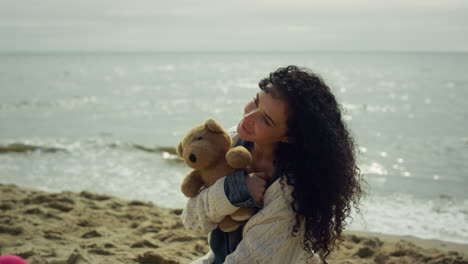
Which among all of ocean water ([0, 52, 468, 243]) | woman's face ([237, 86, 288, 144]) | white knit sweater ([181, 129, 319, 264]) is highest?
woman's face ([237, 86, 288, 144])

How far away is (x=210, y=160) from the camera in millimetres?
2242

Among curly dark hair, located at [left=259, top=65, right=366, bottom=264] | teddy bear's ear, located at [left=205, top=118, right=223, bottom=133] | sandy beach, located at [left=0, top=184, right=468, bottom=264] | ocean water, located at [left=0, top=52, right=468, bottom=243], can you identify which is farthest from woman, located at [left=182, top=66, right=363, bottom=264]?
sandy beach, located at [left=0, top=184, right=468, bottom=264]

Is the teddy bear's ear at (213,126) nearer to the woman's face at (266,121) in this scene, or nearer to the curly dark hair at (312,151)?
the woman's face at (266,121)

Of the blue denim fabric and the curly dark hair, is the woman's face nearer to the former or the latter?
the curly dark hair

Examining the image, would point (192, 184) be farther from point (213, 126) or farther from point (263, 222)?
point (263, 222)

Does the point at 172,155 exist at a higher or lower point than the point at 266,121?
lower

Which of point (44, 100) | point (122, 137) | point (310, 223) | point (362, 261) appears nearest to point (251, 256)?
point (310, 223)

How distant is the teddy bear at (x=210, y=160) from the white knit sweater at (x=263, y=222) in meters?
0.06

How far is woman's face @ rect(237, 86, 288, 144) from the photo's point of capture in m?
2.10


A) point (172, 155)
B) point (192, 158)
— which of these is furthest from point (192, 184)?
point (172, 155)

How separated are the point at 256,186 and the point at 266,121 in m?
0.29

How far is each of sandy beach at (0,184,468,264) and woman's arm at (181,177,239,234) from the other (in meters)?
2.23

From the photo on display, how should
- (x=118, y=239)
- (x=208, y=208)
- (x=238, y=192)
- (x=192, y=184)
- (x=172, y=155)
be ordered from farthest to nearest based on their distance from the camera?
(x=172, y=155)
(x=118, y=239)
(x=192, y=184)
(x=208, y=208)
(x=238, y=192)

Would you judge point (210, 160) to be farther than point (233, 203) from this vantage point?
Yes
